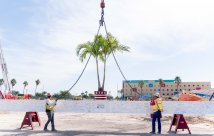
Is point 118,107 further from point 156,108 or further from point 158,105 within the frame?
point 158,105

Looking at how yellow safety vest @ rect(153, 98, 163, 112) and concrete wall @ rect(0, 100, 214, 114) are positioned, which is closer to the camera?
yellow safety vest @ rect(153, 98, 163, 112)

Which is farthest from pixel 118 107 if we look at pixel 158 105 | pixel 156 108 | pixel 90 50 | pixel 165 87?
pixel 165 87

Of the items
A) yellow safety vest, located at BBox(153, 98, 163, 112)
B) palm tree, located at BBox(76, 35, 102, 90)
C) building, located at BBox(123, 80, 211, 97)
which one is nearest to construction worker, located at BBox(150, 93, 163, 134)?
yellow safety vest, located at BBox(153, 98, 163, 112)

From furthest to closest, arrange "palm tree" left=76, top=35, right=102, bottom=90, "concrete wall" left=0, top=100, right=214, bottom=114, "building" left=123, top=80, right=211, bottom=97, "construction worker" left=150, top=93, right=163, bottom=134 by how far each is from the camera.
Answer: "building" left=123, top=80, right=211, bottom=97 < "palm tree" left=76, top=35, right=102, bottom=90 < "concrete wall" left=0, top=100, right=214, bottom=114 < "construction worker" left=150, top=93, right=163, bottom=134

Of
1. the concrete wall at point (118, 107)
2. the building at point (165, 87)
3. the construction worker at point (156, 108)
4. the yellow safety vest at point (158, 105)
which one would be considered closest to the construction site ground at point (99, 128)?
the construction worker at point (156, 108)

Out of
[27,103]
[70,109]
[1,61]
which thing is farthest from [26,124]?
[1,61]

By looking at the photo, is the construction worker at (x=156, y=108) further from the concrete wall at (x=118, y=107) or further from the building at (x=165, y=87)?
the building at (x=165, y=87)

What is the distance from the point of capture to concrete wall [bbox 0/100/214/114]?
14.2 meters

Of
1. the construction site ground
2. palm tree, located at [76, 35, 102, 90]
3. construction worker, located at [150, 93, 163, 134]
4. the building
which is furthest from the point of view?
the building

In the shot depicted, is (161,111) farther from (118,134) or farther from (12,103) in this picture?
(12,103)

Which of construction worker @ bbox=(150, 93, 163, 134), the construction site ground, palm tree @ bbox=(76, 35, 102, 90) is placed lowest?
the construction site ground

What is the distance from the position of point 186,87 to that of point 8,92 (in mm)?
133200

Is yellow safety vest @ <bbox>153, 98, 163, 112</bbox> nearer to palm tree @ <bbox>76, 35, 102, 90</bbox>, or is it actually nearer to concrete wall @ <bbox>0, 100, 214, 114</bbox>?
concrete wall @ <bbox>0, 100, 214, 114</bbox>

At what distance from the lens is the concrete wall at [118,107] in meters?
14.2
